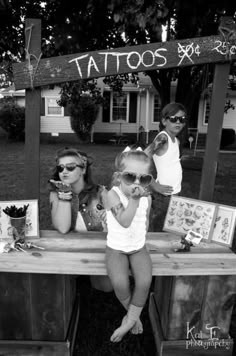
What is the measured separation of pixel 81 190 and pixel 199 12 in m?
3.48

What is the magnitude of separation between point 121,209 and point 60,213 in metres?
0.58

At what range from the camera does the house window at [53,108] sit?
762 inches

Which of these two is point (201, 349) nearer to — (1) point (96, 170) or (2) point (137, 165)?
(2) point (137, 165)

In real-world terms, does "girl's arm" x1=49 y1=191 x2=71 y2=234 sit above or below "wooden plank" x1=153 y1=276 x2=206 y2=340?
above

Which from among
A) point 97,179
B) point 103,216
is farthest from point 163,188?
point 97,179

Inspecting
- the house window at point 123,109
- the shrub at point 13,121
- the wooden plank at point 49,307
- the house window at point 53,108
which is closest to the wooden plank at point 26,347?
the wooden plank at point 49,307

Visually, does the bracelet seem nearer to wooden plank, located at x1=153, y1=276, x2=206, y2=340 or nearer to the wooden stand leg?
wooden plank, located at x1=153, y1=276, x2=206, y2=340

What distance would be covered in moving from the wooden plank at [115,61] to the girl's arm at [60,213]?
832 mm

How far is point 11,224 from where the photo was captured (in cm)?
230

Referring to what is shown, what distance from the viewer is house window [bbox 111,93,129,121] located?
19.0 m

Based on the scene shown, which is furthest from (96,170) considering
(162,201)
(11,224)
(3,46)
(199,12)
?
(11,224)

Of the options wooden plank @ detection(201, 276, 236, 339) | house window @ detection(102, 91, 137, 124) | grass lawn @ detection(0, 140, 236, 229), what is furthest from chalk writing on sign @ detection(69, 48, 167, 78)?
house window @ detection(102, 91, 137, 124)

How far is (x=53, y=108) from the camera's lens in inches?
766

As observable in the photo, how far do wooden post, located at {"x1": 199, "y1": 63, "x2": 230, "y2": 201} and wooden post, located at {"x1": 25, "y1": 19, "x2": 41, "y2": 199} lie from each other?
1285mm
